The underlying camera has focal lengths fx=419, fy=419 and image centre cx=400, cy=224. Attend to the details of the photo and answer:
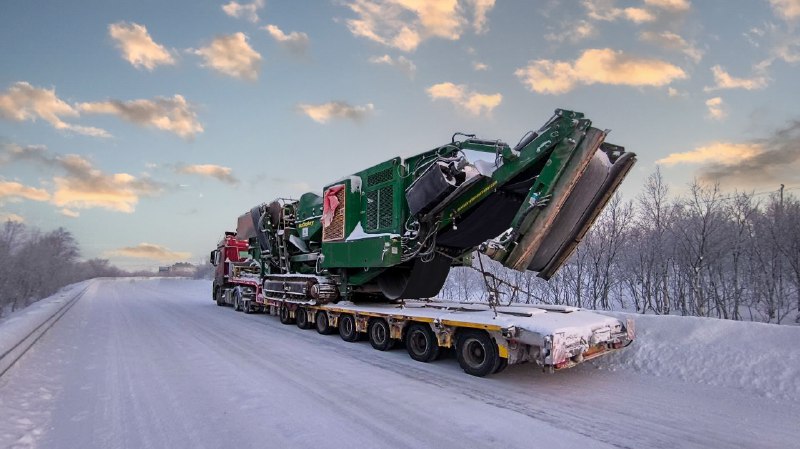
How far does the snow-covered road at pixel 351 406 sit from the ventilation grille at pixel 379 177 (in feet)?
12.6

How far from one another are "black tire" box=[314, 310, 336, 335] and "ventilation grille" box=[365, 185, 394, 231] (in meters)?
2.99

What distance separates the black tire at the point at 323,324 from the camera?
11177 millimetres

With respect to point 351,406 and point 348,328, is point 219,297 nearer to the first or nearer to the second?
point 348,328

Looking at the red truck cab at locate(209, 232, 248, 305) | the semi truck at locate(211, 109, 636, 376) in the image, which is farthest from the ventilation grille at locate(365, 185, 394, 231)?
the red truck cab at locate(209, 232, 248, 305)

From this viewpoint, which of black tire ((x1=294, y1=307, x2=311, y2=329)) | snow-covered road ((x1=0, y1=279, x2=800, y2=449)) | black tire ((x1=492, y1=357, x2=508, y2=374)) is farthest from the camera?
black tire ((x1=294, y1=307, x2=311, y2=329))

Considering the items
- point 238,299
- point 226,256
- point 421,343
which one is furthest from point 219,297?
point 421,343

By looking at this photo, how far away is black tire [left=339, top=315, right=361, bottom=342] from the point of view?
33.0 feet

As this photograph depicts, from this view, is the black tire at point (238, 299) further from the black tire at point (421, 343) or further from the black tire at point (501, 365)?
the black tire at point (501, 365)

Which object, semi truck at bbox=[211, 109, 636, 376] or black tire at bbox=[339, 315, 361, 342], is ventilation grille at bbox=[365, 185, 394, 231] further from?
black tire at bbox=[339, 315, 361, 342]

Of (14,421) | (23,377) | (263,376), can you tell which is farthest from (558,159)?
(23,377)

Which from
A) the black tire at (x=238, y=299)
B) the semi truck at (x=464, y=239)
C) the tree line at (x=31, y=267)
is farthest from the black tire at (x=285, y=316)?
the tree line at (x=31, y=267)

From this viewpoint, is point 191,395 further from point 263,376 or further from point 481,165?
point 481,165

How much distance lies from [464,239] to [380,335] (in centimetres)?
277

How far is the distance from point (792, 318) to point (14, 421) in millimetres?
24467
